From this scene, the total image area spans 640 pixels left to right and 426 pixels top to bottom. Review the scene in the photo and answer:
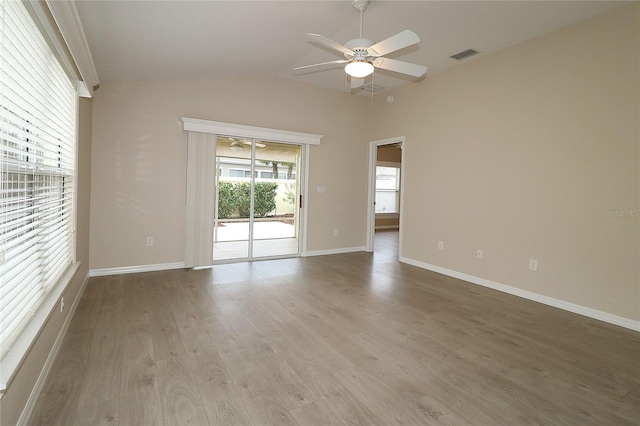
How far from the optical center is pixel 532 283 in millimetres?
3922

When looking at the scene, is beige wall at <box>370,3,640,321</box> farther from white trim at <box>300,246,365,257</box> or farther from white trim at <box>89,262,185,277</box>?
white trim at <box>89,262,185,277</box>

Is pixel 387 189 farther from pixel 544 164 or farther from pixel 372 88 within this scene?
pixel 544 164

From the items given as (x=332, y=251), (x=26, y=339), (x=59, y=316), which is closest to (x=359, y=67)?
(x=26, y=339)

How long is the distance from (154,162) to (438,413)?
449cm

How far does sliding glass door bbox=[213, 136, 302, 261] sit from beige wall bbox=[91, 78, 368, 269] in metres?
0.33

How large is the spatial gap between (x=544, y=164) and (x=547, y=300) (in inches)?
61.7

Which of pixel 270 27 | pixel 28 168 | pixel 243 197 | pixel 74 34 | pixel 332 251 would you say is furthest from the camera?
pixel 332 251

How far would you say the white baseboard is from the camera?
320 centimetres

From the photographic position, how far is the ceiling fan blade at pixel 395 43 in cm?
253

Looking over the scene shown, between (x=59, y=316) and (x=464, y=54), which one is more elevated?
(x=464, y=54)

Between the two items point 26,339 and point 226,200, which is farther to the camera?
point 226,200

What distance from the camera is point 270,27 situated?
3463 millimetres

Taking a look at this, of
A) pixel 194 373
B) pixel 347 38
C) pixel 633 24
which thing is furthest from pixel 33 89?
pixel 633 24

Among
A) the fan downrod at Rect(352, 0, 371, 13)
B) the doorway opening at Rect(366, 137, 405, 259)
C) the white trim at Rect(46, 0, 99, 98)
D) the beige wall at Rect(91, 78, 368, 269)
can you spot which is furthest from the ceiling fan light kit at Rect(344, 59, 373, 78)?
the doorway opening at Rect(366, 137, 405, 259)
